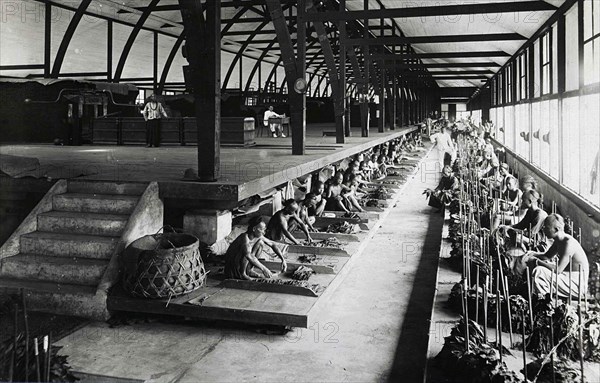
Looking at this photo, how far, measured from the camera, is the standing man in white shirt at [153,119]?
40.0 feet

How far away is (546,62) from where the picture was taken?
1255cm

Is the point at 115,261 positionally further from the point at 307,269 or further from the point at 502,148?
the point at 502,148

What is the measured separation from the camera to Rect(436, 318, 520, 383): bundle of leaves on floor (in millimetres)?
3723

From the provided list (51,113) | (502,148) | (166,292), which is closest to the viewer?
(166,292)

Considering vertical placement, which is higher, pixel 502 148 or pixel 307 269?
pixel 502 148

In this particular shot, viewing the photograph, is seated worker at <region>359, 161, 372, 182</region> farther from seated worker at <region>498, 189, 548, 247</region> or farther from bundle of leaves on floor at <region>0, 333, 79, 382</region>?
bundle of leaves on floor at <region>0, 333, 79, 382</region>

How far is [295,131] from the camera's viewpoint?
9461 millimetres

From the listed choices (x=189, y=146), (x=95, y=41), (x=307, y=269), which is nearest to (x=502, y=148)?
(x=189, y=146)

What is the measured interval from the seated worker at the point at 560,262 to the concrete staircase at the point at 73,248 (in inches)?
171

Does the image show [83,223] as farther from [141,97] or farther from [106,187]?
[141,97]

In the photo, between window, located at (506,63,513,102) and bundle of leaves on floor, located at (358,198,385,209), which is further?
window, located at (506,63,513,102)

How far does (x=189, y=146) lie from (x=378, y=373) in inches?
364

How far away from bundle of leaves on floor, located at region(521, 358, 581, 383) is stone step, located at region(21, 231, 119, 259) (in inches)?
158

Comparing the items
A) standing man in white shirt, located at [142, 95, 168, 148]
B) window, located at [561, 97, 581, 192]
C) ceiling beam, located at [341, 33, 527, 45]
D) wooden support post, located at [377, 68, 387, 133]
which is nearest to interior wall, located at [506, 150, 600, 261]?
window, located at [561, 97, 581, 192]
